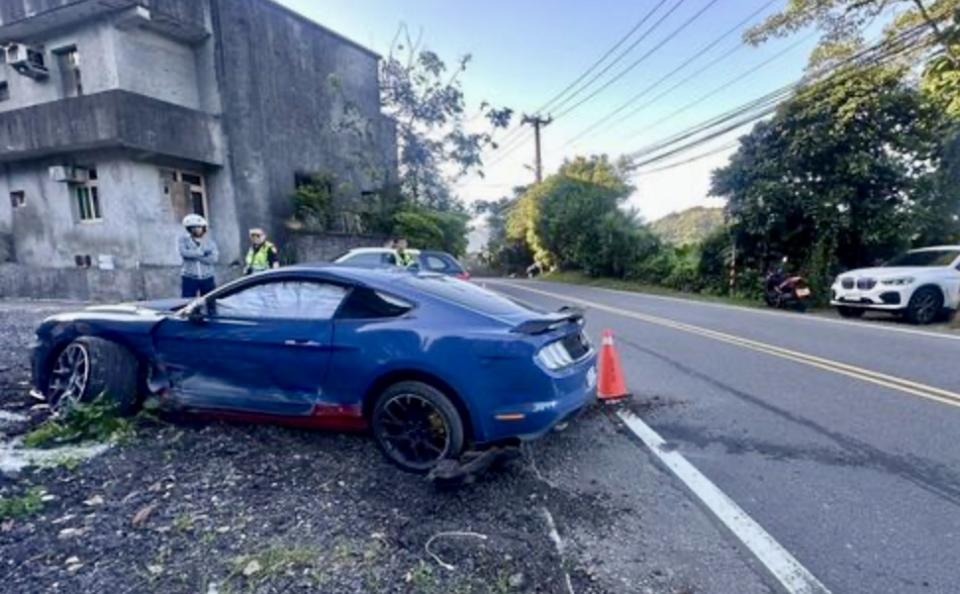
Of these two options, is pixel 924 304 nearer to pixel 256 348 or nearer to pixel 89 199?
pixel 256 348

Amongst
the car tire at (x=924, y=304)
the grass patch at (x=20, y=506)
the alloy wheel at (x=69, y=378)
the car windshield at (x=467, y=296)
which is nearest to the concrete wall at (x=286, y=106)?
the alloy wheel at (x=69, y=378)

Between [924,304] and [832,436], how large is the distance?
925 cm

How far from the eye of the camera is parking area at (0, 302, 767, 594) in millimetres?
2588

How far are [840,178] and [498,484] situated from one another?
53.7ft

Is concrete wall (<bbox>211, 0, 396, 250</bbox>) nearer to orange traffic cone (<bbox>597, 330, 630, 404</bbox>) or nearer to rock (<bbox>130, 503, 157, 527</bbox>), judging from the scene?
orange traffic cone (<bbox>597, 330, 630, 404</bbox>)

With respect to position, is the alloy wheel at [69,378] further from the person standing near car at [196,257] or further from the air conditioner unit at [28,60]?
the air conditioner unit at [28,60]

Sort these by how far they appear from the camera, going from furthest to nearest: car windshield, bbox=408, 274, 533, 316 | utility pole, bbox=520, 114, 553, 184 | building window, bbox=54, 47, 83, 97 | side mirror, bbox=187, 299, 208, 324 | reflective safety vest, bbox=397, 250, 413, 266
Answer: utility pole, bbox=520, 114, 553, 184 → building window, bbox=54, 47, 83, 97 → reflective safety vest, bbox=397, 250, 413, 266 → side mirror, bbox=187, 299, 208, 324 → car windshield, bbox=408, 274, 533, 316

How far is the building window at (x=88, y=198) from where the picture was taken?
15.5 meters

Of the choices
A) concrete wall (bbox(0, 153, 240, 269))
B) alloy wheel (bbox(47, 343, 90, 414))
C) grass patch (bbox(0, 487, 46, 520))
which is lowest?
grass patch (bbox(0, 487, 46, 520))

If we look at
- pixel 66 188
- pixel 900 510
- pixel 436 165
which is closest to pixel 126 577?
pixel 900 510

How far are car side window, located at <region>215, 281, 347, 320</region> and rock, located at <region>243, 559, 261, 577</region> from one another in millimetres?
1773

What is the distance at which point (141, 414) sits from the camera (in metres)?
4.41

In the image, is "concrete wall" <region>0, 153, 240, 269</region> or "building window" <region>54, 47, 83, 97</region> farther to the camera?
"building window" <region>54, 47, 83, 97</region>

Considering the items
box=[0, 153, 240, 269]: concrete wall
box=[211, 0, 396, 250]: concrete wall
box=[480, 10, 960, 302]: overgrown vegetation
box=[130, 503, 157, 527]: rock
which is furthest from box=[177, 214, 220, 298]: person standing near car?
box=[480, 10, 960, 302]: overgrown vegetation
